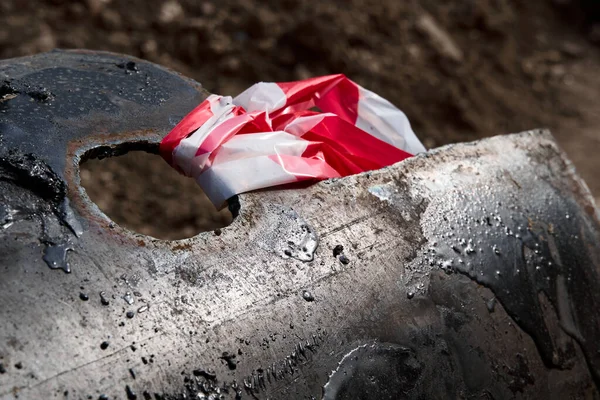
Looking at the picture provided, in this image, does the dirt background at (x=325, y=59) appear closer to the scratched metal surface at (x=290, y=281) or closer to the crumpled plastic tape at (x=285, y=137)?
the crumpled plastic tape at (x=285, y=137)

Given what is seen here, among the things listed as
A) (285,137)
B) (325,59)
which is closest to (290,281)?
(285,137)

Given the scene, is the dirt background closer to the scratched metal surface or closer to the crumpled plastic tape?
the crumpled plastic tape

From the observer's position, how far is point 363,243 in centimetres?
140

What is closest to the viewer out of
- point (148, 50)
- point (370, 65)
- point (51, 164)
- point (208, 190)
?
point (51, 164)

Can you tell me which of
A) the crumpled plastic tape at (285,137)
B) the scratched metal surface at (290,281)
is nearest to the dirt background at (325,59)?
the crumpled plastic tape at (285,137)

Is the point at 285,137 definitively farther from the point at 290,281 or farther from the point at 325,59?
the point at 325,59

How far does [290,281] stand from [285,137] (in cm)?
40

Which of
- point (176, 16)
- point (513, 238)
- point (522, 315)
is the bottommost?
point (176, 16)

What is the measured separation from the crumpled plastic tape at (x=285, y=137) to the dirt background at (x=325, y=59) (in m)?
2.00

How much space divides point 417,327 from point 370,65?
3656mm

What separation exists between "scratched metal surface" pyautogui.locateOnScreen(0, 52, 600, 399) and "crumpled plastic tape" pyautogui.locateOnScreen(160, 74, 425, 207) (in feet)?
0.17

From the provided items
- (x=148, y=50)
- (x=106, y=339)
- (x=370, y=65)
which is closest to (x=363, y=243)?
(x=106, y=339)

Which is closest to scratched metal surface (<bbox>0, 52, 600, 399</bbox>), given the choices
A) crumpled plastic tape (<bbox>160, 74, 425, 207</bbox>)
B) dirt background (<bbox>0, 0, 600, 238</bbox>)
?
crumpled plastic tape (<bbox>160, 74, 425, 207</bbox>)

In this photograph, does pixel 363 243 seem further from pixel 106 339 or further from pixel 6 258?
pixel 6 258
